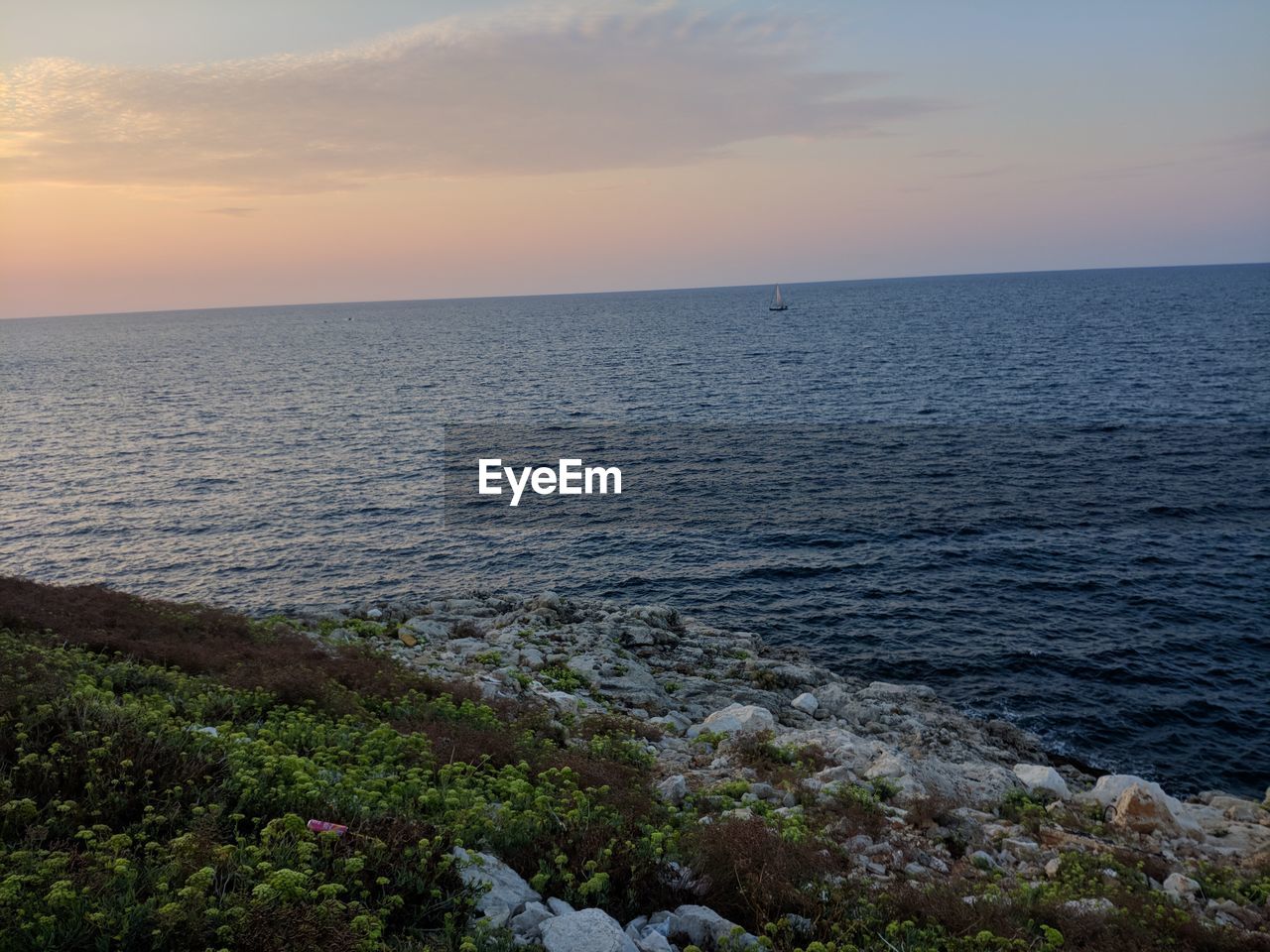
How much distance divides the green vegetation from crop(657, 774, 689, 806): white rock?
0.26m

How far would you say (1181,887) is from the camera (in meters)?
11.3

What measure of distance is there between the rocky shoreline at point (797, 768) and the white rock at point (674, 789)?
5 cm

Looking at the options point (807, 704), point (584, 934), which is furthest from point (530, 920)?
point (807, 704)

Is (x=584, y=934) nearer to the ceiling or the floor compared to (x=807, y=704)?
nearer to the ceiling

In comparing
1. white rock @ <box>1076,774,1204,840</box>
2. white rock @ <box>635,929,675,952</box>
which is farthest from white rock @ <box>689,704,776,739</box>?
white rock @ <box>635,929,675,952</box>

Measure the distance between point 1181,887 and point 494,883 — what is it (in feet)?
33.9

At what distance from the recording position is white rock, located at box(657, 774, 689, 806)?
42.1 feet

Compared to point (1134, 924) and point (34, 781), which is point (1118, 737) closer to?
point (1134, 924)

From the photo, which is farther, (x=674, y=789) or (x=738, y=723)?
(x=738, y=723)

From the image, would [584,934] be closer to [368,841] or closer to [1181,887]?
[368,841]

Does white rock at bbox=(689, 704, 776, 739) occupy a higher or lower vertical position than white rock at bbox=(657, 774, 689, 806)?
lower

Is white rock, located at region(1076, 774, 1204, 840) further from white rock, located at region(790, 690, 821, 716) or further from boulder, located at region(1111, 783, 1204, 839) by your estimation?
white rock, located at region(790, 690, 821, 716)

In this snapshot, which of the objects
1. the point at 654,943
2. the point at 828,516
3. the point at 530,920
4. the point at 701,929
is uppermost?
the point at 530,920

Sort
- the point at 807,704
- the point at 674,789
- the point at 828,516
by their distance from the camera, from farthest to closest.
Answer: the point at 828,516 → the point at 807,704 → the point at 674,789
